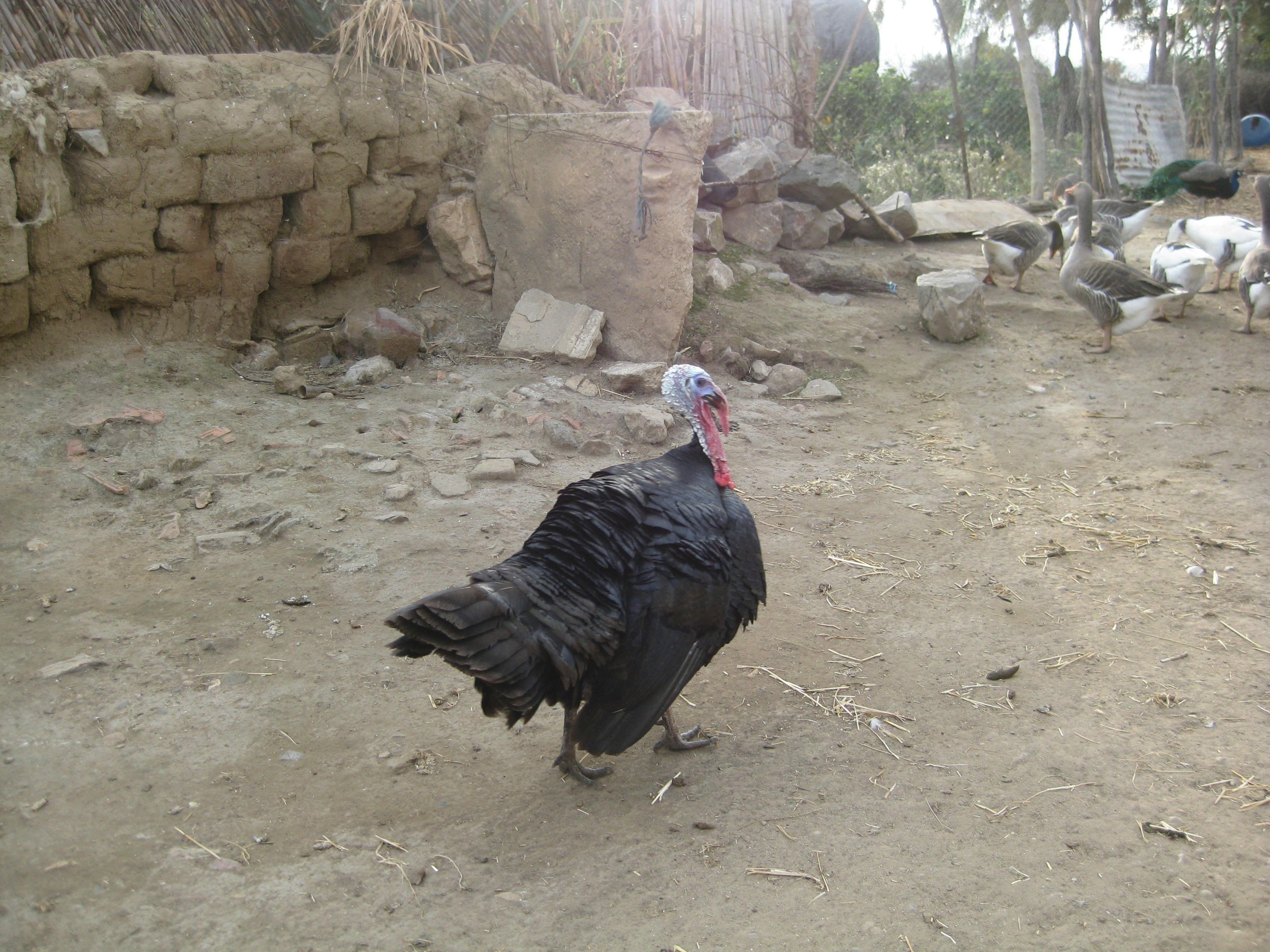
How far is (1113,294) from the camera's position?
7.55 meters

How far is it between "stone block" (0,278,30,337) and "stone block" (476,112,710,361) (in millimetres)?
3028

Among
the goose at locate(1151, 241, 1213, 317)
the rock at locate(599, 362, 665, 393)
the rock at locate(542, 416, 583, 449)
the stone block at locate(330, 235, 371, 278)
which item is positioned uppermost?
the stone block at locate(330, 235, 371, 278)

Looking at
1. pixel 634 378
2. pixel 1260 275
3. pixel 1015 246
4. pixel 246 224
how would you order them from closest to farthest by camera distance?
→ pixel 246 224, pixel 634 378, pixel 1260 275, pixel 1015 246

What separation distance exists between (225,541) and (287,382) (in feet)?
5.51

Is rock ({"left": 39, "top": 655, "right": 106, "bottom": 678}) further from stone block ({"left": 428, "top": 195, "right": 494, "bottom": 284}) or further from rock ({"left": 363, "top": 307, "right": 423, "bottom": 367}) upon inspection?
stone block ({"left": 428, "top": 195, "right": 494, "bottom": 284})

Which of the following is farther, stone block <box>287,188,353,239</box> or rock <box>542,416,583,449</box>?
stone block <box>287,188,353,239</box>

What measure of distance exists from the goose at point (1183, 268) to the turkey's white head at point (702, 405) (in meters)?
6.44

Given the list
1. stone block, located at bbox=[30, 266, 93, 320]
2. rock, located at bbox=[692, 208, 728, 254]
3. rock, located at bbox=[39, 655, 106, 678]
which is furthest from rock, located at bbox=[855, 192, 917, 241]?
rock, located at bbox=[39, 655, 106, 678]

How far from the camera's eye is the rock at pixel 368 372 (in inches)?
231

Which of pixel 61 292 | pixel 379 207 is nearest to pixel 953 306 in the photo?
pixel 379 207

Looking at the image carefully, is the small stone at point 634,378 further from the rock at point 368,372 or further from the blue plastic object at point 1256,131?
the blue plastic object at point 1256,131

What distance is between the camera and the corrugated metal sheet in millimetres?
12664

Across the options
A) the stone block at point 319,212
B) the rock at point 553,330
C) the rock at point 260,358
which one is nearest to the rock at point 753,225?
the rock at point 553,330

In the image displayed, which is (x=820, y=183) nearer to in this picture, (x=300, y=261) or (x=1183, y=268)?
(x=1183, y=268)
